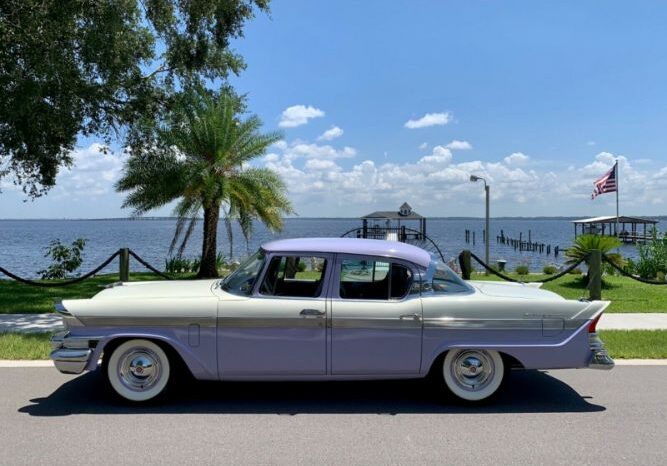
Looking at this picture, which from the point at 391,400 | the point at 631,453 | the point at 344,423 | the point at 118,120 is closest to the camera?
the point at 631,453

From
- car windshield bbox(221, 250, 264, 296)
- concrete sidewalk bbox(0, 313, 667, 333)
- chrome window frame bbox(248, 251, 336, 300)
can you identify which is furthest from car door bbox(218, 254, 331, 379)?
concrete sidewalk bbox(0, 313, 667, 333)

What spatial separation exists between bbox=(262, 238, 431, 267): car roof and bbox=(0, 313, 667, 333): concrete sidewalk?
503cm

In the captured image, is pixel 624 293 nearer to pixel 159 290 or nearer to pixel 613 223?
pixel 159 290

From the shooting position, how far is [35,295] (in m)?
12.8

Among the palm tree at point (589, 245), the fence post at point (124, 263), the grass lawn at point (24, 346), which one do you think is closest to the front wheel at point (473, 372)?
the grass lawn at point (24, 346)

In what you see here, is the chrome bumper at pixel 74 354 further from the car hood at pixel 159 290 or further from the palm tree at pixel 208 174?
the palm tree at pixel 208 174

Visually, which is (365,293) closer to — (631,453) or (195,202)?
(631,453)

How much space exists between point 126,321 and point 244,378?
3.87 ft

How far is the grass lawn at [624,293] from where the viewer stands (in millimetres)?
11602

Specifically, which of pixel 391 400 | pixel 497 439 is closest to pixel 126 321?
pixel 391 400

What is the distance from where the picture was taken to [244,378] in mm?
5285

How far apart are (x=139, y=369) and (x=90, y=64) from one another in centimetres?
912

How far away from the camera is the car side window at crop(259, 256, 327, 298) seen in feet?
18.0

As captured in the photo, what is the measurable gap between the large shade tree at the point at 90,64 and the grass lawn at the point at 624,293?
10653mm
